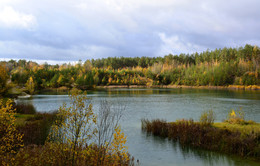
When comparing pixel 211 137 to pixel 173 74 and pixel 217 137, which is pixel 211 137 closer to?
pixel 217 137

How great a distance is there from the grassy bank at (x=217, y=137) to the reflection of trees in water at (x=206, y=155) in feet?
1.01

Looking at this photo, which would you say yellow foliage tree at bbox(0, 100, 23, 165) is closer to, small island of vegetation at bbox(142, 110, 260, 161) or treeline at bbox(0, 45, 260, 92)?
small island of vegetation at bbox(142, 110, 260, 161)

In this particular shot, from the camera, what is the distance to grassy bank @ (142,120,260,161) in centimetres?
1186

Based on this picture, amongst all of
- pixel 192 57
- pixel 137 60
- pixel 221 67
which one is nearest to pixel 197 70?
pixel 221 67

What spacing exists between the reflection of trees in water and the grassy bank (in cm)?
31

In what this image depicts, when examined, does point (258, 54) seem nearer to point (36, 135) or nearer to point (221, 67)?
point (221, 67)

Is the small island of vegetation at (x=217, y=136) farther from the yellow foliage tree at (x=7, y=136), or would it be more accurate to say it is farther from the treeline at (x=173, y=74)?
the treeline at (x=173, y=74)

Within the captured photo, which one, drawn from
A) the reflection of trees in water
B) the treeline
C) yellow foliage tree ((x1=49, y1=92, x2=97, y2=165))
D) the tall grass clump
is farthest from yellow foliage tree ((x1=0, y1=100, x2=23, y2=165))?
the treeline

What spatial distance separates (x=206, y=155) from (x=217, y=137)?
1268 mm

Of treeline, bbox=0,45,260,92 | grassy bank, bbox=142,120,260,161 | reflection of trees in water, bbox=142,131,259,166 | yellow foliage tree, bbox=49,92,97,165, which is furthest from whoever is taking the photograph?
treeline, bbox=0,45,260,92

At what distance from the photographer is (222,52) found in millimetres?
118875

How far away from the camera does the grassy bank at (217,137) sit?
11859 millimetres

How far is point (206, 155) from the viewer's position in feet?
41.5

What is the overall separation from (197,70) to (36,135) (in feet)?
346
